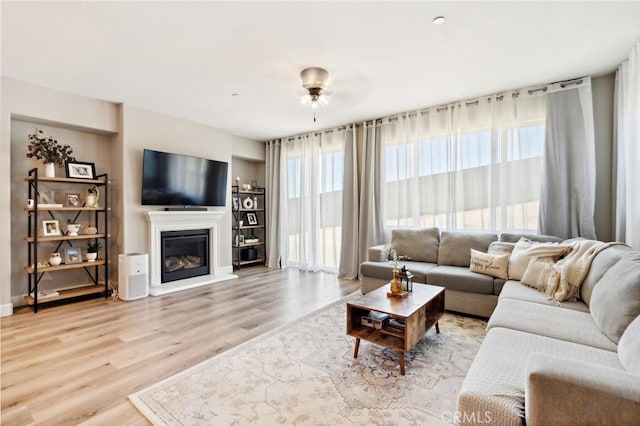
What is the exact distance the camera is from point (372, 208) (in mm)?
4734

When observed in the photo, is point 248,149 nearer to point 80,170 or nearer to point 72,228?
point 80,170

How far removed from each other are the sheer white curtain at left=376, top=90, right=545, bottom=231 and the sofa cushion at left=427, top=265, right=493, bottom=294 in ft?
3.22

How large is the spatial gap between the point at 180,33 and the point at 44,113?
2370 mm

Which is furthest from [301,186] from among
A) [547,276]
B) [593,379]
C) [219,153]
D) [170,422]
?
[593,379]

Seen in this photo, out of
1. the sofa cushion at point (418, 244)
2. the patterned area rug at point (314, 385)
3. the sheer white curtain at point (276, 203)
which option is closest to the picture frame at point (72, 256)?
the patterned area rug at point (314, 385)

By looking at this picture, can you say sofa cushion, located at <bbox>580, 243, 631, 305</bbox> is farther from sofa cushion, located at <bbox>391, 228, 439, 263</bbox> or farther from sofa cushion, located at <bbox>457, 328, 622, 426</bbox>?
sofa cushion, located at <bbox>391, 228, 439, 263</bbox>

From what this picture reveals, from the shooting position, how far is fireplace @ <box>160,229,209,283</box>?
4.44m

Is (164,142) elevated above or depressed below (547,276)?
above

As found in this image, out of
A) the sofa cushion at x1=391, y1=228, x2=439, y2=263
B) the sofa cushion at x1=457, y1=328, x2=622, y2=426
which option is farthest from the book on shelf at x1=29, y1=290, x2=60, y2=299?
the sofa cushion at x1=457, y1=328, x2=622, y2=426

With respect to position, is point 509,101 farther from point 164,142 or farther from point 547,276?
point 164,142

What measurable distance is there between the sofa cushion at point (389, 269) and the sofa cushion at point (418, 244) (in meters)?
0.11

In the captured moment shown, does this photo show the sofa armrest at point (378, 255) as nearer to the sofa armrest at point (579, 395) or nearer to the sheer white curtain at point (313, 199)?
the sheer white curtain at point (313, 199)

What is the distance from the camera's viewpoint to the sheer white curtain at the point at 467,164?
11.9 ft

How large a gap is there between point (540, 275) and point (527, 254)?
0.30 metres
